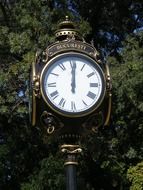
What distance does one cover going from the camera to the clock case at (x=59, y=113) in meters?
4.19

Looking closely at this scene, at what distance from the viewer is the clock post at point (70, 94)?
4.19 metres

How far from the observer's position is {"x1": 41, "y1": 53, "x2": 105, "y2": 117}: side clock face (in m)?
4.22

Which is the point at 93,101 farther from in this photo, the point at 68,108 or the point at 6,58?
the point at 6,58

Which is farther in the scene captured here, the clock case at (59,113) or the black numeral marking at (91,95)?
the black numeral marking at (91,95)

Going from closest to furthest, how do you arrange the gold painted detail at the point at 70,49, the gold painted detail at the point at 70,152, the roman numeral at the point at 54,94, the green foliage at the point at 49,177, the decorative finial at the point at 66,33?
1. the gold painted detail at the point at 70,152
2. the roman numeral at the point at 54,94
3. the gold painted detail at the point at 70,49
4. the decorative finial at the point at 66,33
5. the green foliage at the point at 49,177

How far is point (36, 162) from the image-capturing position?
46.5ft

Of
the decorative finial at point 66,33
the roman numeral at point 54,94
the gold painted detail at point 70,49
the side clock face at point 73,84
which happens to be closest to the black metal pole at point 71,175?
the side clock face at point 73,84

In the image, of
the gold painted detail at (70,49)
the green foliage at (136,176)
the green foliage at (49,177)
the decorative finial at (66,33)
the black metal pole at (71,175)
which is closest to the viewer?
the black metal pole at (71,175)

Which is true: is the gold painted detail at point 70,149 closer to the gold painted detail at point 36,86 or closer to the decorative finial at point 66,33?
the gold painted detail at point 36,86

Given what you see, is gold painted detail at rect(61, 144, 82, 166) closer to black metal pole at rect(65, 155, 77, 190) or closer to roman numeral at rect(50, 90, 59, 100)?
black metal pole at rect(65, 155, 77, 190)

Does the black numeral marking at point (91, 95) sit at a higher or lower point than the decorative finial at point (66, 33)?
lower

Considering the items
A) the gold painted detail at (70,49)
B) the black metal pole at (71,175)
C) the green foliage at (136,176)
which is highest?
the gold painted detail at (70,49)

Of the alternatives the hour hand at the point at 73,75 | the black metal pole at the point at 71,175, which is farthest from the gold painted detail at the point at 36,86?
the black metal pole at the point at 71,175

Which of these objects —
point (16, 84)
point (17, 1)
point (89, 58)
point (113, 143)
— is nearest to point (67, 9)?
point (17, 1)
